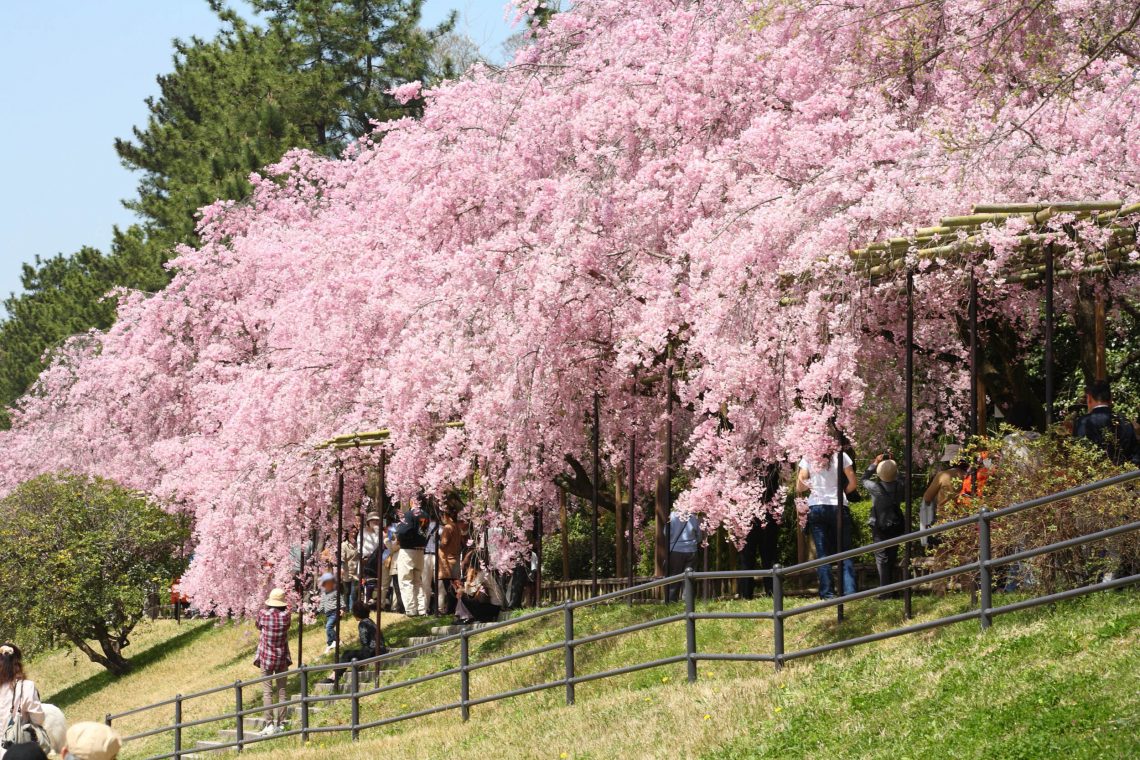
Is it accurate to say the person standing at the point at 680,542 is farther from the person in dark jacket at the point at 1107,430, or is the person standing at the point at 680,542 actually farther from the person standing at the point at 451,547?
the person in dark jacket at the point at 1107,430

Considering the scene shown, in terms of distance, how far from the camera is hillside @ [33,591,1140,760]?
30.0 ft

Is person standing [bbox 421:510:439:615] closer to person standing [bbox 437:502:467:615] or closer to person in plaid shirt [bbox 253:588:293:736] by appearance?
person standing [bbox 437:502:467:615]

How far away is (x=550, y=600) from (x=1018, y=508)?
13.3 metres

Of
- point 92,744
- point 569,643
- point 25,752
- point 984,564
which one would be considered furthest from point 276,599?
point 92,744

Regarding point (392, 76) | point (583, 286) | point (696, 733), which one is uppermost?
point (392, 76)

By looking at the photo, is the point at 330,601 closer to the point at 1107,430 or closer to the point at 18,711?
the point at 18,711

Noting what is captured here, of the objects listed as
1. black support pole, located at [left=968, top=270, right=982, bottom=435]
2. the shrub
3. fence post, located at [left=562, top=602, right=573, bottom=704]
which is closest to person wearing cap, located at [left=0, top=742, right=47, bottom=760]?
fence post, located at [left=562, top=602, right=573, bottom=704]

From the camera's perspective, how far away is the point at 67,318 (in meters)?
54.9

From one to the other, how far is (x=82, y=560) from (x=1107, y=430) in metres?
23.9

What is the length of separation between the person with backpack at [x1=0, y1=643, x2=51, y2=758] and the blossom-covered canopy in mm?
7082

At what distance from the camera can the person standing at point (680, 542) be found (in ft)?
61.7

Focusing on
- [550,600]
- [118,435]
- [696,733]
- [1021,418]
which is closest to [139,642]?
[118,435]

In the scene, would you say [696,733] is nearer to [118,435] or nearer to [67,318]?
[118,435]

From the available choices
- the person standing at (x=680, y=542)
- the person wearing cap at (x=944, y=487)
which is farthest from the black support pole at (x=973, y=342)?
the person standing at (x=680, y=542)
